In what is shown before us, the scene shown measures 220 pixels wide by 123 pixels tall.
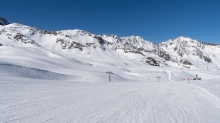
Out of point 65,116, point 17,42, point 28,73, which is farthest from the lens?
point 17,42

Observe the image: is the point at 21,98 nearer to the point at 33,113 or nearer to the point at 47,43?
the point at 33,113

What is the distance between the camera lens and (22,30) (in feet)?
468

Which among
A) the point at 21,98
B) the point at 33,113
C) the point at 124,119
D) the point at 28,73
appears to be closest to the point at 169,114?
the point at 124,119

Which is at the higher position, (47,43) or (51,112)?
(47,43)

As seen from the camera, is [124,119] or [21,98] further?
[21,98]

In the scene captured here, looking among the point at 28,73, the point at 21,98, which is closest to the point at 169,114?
the point at 21,98

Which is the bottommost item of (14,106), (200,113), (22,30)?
(200,113)

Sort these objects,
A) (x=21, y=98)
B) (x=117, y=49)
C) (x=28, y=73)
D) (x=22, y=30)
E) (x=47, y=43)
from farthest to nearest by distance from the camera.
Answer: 1. (x=117, y=49)
2. (x=22, y=30)
3. (x=47, y=43)
4. (x=28, y=73)
5. (x=21, y=98)

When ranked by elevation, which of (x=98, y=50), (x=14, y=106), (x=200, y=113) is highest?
(x=98, y=50)

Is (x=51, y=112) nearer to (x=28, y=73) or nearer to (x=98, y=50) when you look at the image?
(x=28, y=73)

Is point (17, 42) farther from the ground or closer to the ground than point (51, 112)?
farther from the ground

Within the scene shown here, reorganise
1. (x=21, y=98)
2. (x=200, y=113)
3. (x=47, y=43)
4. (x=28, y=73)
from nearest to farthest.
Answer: (x=200, y=113) → (x=21, y=98) → (x=28, y=73) → (x=47, y=43)

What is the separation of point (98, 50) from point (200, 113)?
5214 inches

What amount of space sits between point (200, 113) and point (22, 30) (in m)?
163
